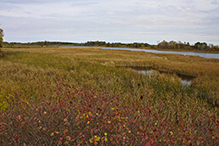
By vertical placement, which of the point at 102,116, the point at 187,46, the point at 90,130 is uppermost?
the point at 187,46

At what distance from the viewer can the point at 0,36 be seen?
25.0m

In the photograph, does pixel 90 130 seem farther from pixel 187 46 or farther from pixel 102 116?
pixel 187 46

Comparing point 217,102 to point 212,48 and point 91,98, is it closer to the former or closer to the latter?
point 91,98

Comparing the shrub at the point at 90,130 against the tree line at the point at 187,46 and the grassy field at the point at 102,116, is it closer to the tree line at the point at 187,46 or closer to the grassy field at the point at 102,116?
the grassy field at the point at 102,116

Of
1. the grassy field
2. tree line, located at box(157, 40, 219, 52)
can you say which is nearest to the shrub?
the grassy field

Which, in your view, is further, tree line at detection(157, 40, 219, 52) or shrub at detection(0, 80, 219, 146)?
tree line at detection(157, 40, 219, 52)

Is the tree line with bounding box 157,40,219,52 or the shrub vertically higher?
the tree line with bounding box 157,40,219,52

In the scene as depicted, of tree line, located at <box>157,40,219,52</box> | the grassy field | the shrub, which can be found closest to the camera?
the shrub

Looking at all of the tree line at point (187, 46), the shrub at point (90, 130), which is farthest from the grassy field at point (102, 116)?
the tree line at point (187, 46)

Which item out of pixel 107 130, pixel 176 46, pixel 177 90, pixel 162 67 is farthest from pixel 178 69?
pixel 176 46

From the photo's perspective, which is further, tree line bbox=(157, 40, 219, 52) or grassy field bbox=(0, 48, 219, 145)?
tree line bbox=(157, 40, 219, 52)

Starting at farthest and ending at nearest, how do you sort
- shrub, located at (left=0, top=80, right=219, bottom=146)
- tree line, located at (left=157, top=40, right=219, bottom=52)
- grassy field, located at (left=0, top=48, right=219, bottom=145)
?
1. tree line, located at (left=157, top=40, right=219, bottom=52)
2. grassy field, located at (left=0, top=48, right=219, bottom=145)
3. shrub, located at (left=0, top=80, right=219, bottom=146)

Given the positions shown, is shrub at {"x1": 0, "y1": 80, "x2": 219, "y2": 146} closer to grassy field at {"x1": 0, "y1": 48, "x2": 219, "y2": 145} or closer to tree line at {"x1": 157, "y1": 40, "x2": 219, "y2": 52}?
grassy field at {"x1": 0, "y1": 48, "x2": 219, "y2": 145}

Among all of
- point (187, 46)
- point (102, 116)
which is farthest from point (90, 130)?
point (187, 46)
